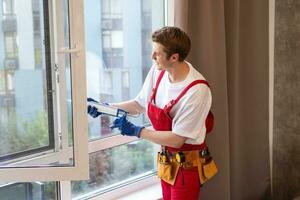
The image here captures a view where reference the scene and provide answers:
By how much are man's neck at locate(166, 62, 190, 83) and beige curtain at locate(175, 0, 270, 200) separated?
0.35m

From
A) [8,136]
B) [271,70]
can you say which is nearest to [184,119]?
[8,136]

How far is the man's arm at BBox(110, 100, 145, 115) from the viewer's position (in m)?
2.28

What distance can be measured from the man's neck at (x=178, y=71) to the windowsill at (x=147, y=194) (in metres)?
0.85

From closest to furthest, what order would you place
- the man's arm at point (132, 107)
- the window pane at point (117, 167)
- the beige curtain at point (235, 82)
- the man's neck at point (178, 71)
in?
the man's neck at point (178, 71) → the man's arm at point (132, 107) → the beige curtain at point (235, 82) → the window pane at point (117, 167)

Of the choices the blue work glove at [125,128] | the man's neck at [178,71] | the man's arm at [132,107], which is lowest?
the blue work glove at [125,128]

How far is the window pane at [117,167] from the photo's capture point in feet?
8.58

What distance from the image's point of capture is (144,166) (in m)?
2.92

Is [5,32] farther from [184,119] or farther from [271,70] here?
[271,70]

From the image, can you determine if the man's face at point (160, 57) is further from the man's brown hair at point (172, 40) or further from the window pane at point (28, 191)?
the window pane at point (28, 191)

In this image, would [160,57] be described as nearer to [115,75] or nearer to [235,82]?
[115,75]

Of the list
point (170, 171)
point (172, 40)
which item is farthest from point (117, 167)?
point (172, 40)

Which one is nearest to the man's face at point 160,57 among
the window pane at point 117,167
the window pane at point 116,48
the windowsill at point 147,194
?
the window pane at point 116,48

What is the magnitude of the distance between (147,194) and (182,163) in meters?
0.67

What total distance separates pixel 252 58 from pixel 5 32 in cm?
151
